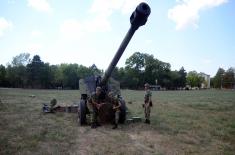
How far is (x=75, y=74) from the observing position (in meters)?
97.4

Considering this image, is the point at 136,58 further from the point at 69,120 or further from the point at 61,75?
the point at 69,120

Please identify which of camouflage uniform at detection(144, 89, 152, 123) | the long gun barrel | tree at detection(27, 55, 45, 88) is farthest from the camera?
tree at detection(27, 55, 45, 88)

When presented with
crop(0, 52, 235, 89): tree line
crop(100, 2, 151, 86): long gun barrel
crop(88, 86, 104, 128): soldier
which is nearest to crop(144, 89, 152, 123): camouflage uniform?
crop(88, 86, 104, 128): soldier

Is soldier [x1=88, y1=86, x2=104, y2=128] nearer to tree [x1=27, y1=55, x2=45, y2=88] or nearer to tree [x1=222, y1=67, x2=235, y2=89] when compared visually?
tree [x1=27, y1=55, x2=45, y2=88]

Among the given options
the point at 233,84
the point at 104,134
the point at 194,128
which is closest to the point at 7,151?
the point at 104,134

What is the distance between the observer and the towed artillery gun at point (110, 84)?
356 inches

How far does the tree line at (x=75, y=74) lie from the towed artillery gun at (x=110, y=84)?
2455 inches

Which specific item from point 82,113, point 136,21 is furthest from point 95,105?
point 136,21

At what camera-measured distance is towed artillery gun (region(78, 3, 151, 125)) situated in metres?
9.05

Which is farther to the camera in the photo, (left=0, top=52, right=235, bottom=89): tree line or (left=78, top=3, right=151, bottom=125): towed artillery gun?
(left=0, top=52, right=235, bottom=89): tree line

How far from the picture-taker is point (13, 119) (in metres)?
14.3

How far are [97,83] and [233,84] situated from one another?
126089 mm

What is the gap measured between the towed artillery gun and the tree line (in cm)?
6235

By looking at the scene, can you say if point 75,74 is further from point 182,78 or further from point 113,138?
point 113,138
